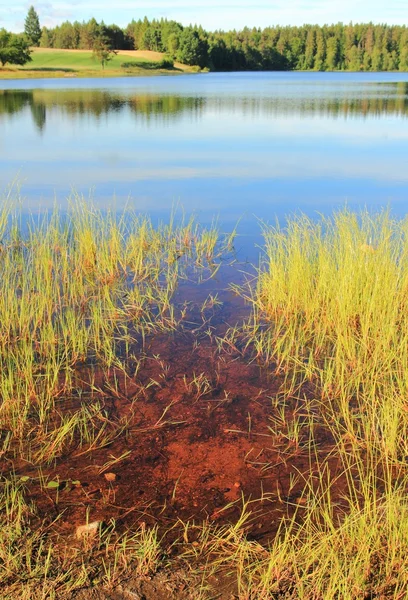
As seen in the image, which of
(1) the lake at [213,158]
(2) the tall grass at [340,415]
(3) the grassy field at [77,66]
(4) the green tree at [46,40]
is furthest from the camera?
(4) the green tree at [46,40]

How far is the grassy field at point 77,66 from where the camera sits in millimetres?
54191

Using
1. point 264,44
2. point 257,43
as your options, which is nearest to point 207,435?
point 264,44

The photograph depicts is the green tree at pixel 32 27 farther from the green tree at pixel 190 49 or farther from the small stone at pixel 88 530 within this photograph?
the small stone at pixel 88 530

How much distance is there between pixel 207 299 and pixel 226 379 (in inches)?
56.7

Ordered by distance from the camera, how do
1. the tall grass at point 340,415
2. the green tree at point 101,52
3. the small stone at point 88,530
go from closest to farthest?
the tall grass at point 340,415 < the small stone at point 88,530 < the green tree at point 101,52

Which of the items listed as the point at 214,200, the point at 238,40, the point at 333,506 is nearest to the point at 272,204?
the point at 214,200

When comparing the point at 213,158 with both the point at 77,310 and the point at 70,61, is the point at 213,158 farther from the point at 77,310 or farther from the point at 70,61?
the point at 70,61

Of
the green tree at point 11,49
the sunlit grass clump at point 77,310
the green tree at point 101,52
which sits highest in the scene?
the green tree at point 101,52

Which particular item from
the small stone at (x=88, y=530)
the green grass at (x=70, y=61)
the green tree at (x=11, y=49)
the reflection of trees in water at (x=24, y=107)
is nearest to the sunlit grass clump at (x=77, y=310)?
the small stone at (x=88, y=530)

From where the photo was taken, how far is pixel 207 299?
16.0ft

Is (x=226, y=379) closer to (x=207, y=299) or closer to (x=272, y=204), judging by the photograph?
(x=207, y=299)

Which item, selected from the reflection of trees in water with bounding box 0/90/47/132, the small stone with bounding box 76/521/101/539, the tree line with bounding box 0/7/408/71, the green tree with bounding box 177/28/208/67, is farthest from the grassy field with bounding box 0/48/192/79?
the small stone with bounding box 76/521/101/539

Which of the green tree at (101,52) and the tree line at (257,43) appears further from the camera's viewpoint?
the tree line at (257,43)

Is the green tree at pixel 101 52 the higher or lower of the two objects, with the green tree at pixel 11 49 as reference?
higher
